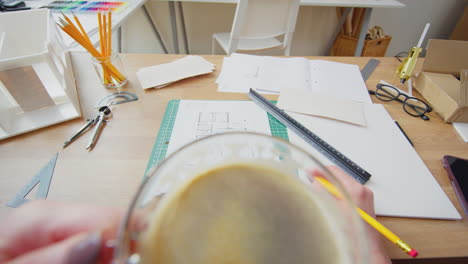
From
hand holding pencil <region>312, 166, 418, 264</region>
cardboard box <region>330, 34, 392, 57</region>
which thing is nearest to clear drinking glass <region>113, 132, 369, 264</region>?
hand holding pencil <region>312, 166, 418, 264</region>

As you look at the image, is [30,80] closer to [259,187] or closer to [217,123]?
[217,123]

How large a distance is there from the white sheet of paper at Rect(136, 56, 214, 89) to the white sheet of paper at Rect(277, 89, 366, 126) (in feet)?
0.98

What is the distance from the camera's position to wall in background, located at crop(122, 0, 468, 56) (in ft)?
7.28

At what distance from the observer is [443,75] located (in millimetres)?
693

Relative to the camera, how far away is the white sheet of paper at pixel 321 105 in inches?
23.5

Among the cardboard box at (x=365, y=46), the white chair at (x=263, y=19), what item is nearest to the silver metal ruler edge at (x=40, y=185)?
the white chair at (x=263, y=19)

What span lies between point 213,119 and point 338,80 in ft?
1.57

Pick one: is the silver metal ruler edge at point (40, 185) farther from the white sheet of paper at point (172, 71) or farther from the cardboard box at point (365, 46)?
the cardboard box at point (365, 46)

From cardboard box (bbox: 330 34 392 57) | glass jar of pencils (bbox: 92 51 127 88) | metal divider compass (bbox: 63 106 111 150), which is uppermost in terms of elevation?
glass jar of pencils (bbox: 92 51 127 88)

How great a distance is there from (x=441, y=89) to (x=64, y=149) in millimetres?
986

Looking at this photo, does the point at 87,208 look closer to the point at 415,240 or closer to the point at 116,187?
the point at 116,187

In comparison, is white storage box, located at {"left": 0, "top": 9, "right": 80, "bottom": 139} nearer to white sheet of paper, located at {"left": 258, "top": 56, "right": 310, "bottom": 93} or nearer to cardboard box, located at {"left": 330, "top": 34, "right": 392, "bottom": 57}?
white sheet of paper, located at {"left": 258, "top": 56, "right": 310, "bottom": 93}

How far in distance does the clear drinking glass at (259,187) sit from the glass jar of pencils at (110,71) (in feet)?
1.81

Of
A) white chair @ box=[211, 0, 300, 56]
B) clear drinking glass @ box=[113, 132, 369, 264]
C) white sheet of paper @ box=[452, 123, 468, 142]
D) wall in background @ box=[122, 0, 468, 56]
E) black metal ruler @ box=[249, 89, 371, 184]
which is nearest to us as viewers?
clear drinking glass @ box=[113, 132, 369, 264]
